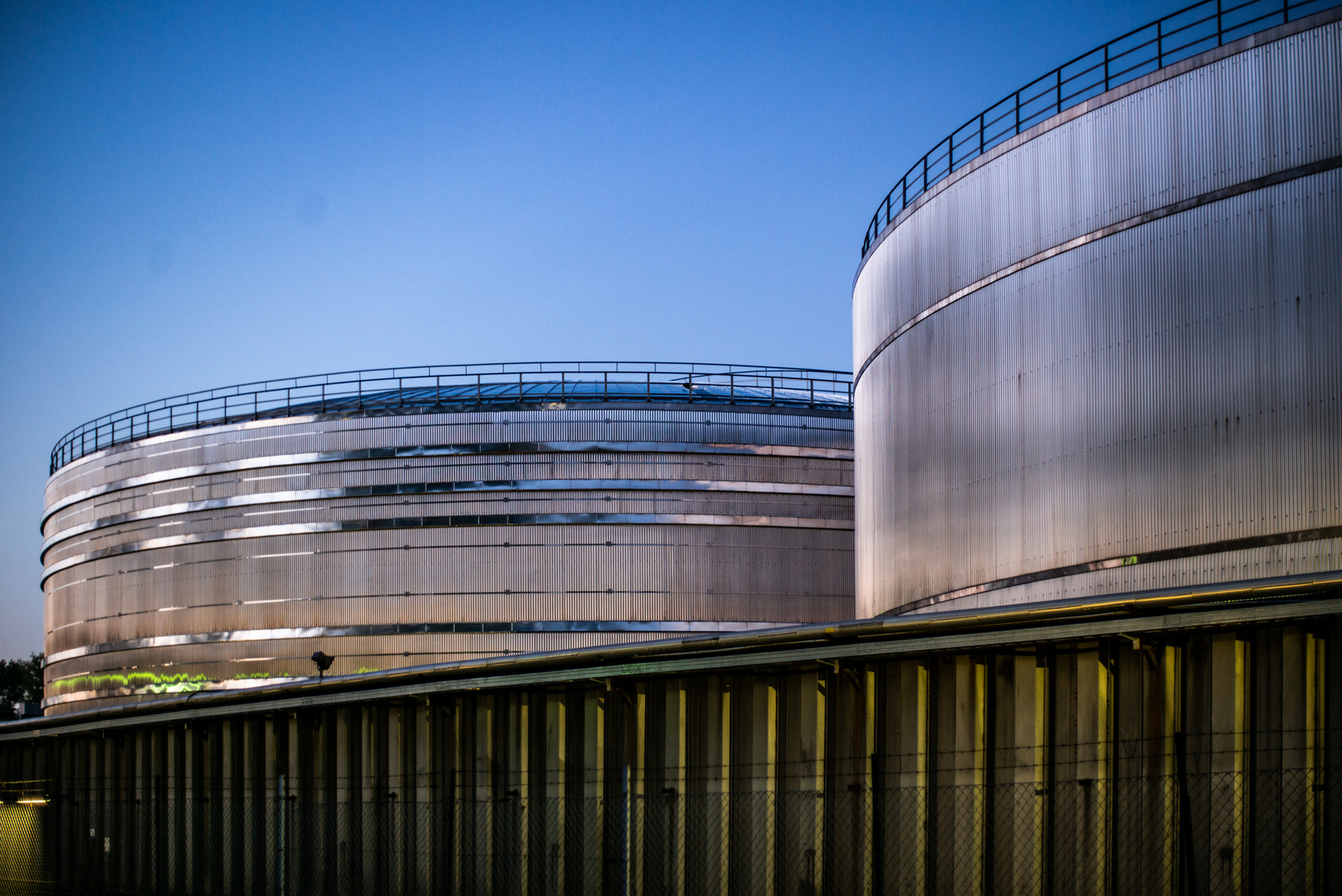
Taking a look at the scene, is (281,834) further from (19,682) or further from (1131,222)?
(19,682)

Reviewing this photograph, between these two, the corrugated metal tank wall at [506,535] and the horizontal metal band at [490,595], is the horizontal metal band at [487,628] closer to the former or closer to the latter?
the corrugated metal tank wall at [506,535]

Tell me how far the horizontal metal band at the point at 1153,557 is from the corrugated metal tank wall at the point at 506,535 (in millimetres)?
15003

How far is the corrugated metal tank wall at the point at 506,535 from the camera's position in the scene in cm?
3647

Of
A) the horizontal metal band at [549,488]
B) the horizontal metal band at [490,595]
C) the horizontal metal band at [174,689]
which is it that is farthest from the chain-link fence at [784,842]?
the horizontal metal band at [549,488]

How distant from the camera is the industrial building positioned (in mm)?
15156

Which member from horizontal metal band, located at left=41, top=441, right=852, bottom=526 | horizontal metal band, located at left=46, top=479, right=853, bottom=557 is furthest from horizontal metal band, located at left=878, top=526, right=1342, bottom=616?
horizontal metal band, located at left=41, top=441, right=852, bottom=526

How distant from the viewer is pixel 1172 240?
701 inches

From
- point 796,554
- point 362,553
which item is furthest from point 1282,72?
point 362,553

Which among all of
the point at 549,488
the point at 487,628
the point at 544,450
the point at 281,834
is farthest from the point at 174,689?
the point at 281,834

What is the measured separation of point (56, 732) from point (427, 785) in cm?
1272

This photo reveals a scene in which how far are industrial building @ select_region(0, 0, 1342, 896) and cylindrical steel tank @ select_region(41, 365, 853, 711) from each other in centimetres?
735

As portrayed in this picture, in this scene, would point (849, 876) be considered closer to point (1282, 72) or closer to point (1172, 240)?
point (1172, 240)

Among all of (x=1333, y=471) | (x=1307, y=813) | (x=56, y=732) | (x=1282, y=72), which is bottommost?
(x=56, y=732)

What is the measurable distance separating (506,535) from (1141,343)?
21.7m
